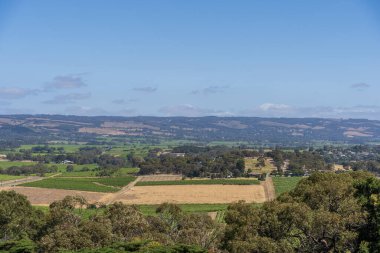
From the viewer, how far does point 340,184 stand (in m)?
32.9

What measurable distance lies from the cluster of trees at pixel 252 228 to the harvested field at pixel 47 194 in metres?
38.1

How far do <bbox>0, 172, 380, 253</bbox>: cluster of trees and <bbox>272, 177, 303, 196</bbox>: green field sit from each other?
49.4 m

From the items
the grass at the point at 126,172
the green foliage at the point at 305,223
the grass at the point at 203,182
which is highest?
the green foliage at the point at 305,223

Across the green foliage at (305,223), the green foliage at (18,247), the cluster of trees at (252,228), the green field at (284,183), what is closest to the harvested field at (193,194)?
the green field at (284,183)

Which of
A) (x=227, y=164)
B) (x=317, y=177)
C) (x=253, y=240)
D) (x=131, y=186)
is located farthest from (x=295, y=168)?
(x=253, y=240)

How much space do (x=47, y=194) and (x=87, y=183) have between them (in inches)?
610

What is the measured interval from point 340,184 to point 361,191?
1629 millimetres

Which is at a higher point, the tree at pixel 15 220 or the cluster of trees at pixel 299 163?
the tree at pixel 15 220

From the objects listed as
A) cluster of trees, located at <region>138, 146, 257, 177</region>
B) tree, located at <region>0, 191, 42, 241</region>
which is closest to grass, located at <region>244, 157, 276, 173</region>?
cluster of trees, located at <region>138, 146, 257, 177</region>

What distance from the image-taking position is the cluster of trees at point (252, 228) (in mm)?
27719

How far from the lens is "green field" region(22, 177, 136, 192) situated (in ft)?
313

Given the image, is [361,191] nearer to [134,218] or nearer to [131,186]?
[134,218]

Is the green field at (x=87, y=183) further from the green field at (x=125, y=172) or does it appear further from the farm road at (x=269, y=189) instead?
the farm road at (x=269, y=189)

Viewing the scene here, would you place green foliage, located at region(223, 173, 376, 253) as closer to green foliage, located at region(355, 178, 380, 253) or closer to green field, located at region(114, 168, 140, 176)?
green foliage, located at region(355, 178, 380, 253)
